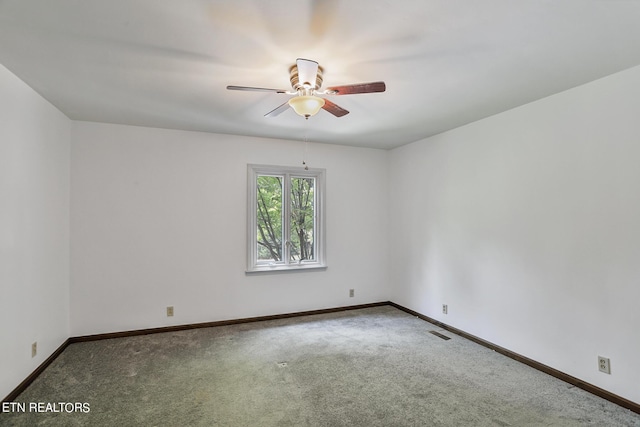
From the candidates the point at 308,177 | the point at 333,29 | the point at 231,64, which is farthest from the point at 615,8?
the point at 308,177

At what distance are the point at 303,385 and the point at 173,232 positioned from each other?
2.41 metres

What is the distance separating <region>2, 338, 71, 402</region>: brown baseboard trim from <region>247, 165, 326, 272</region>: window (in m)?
2.05

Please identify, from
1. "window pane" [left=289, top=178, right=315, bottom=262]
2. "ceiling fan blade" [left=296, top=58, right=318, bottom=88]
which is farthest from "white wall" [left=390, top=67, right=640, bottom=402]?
"ceiling fan blade" [left=296, top=58, right=318, bottom=88]

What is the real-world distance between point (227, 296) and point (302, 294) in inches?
40.7

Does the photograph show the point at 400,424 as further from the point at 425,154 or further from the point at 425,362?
the point at 425,154

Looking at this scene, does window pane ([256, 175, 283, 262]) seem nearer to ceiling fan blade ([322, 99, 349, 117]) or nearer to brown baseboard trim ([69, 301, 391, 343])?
brown baseboard trim ([69, 301, 391, 343])

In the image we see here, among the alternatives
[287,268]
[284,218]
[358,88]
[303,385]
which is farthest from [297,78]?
[287,268]

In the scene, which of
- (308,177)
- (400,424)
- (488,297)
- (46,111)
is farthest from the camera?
(308,177)

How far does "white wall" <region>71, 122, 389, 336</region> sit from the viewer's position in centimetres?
357

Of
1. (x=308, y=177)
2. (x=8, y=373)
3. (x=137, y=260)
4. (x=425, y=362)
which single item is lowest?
(x=425, y=362)

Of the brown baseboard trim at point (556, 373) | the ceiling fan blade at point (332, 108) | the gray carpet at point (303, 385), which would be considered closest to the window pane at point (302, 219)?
the gray carpet at point (303, 385)

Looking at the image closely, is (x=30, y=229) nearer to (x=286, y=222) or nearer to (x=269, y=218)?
(x=269, y=218)

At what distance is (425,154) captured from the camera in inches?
171

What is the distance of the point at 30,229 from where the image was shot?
2.70m
